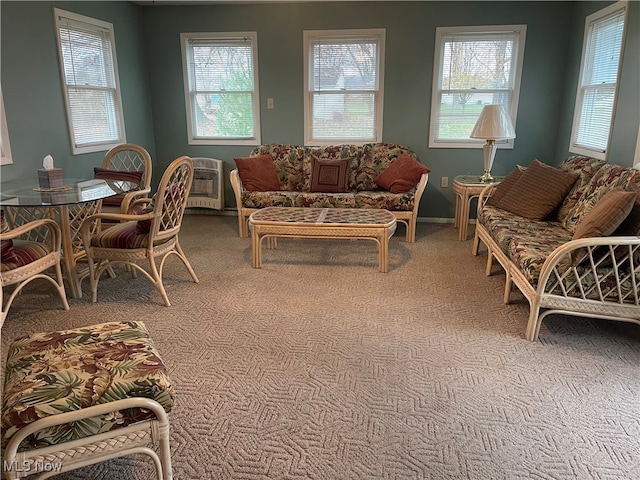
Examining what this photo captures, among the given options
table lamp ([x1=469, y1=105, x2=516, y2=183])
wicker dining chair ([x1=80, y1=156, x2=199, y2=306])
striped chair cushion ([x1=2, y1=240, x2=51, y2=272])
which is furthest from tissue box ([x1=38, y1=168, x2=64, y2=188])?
table lamp ([x1=469, y1=105, x2=516, y2=183])

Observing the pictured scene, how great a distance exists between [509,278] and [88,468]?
252 centimetres

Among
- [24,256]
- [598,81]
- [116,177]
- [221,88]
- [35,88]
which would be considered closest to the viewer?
[24,256]

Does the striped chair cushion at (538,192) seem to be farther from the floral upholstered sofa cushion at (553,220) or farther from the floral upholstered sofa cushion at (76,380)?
the floral upholstered sofa cushion at (76,380)

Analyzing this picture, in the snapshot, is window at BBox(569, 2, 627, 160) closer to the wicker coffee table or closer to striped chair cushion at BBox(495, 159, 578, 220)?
striped chair cushion at BBox(495, 159, 578, 220)

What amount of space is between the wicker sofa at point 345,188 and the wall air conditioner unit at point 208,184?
25.6 inches

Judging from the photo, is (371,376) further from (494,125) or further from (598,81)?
(598,81)

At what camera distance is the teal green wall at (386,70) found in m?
4.63

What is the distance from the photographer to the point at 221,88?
5316 mm

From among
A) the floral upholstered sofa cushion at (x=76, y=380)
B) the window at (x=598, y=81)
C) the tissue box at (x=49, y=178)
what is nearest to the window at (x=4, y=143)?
the tissue box at (x=49, y=178)

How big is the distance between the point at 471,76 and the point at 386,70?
2.93ft

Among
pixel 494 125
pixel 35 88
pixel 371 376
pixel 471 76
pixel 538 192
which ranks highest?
pixel 471 76

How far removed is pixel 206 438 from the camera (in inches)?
71.8

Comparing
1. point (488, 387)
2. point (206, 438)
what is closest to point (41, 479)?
point (206, 438)

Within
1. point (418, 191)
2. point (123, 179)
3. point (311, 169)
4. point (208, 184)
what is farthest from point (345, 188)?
point (123, 179)
